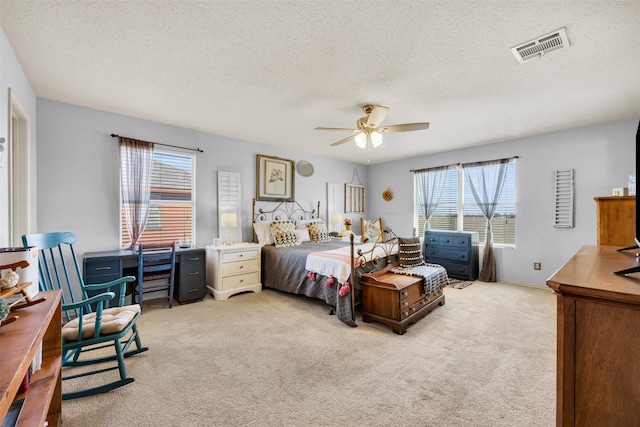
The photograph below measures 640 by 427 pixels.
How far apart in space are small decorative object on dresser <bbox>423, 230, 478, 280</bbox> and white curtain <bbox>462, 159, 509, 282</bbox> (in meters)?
0.20

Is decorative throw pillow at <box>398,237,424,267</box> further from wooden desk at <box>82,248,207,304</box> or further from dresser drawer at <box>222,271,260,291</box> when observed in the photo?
wooden desk at <box>82,248,207,304</box>

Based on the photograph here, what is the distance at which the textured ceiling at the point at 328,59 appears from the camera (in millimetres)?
1774

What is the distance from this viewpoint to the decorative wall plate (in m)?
5.64

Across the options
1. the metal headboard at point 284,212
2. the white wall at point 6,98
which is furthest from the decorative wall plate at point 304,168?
the white wall at point 6,98

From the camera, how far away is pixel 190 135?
4.23 m

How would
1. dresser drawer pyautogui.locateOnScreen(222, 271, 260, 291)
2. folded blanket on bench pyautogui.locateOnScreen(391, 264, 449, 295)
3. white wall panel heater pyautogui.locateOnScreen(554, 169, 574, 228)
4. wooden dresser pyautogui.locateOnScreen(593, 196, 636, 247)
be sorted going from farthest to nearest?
white wall panel heater pyautogui.locateOnScreen(554, 169, 574, 228), dresser drawer pyautogui.locateOnScreen(222, 271, 260, 291), folded blanket on bench pyautogui.locateOnScreen(391, 264, 449, 295), wooden dresser pyautogui.locateOnScreen(593, 196, 636, 247)

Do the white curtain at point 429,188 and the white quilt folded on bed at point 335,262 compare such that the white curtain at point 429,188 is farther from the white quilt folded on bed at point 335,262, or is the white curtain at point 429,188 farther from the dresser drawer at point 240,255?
the dresser drawer at point 240,255

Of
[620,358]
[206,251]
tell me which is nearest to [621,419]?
[620,358]

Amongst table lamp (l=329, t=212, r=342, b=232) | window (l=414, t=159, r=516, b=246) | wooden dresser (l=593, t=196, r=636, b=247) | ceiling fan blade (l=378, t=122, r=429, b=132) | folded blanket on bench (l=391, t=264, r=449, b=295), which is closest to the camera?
wooden dresser (l=593, t=196, r=636, b=247)

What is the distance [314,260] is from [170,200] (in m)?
2.31

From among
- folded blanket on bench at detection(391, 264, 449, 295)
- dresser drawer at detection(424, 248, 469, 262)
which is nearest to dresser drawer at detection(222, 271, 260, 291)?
folded blanket on bench at detection(391, 264, 449, 295)

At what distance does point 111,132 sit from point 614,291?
15.4 ft

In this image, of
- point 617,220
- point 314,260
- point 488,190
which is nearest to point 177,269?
point 314,260

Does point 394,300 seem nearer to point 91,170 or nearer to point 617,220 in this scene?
point 617,220
